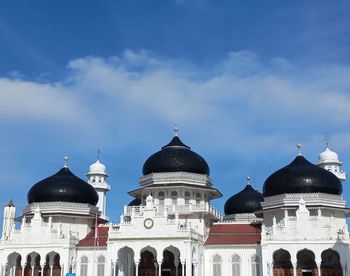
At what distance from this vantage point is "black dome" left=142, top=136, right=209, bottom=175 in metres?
61.4

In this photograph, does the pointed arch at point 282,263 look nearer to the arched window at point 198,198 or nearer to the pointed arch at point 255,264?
the pointed arch at point 255,264

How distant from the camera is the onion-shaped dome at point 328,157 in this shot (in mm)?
86250

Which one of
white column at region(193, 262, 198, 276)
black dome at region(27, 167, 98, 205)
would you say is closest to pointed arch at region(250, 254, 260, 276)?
white column at region(193, 262, 198, 276)

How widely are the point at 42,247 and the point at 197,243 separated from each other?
52.9 feet

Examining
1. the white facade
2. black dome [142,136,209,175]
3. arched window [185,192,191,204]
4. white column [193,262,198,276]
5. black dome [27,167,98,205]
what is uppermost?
black dome [142,136,209,175]

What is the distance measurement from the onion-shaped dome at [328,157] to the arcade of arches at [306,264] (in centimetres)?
3567

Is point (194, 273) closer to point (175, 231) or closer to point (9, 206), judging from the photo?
point (175, 231)

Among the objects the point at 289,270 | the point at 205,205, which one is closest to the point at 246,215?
the point at 205,205

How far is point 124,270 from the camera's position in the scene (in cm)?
5509

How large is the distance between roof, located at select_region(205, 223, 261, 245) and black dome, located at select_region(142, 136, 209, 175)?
23.0 feet

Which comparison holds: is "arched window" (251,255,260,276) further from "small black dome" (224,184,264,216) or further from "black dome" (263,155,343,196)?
"small black dome" (224,184,264,216)

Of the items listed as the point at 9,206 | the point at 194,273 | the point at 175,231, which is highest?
the point at 9,206

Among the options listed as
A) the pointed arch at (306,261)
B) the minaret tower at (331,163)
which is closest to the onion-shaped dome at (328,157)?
the minaret tower at (331,163)

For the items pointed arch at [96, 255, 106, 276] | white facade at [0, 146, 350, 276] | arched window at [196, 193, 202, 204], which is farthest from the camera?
arched window at [196, 193, 202, 204]
